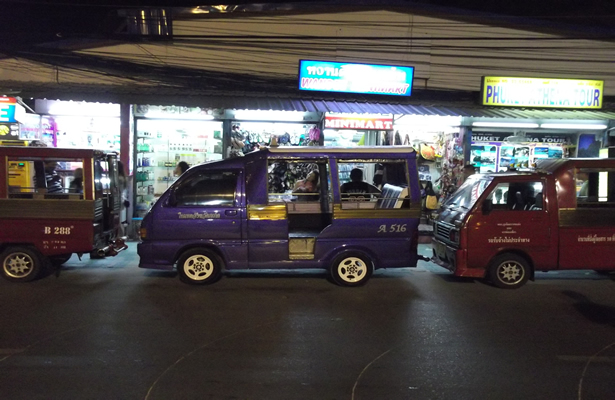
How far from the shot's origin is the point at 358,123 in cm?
1309

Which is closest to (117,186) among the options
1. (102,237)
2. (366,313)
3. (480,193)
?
(102,237)

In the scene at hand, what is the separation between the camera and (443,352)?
211 inches

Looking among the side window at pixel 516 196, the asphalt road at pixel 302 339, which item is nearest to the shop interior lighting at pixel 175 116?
the asphalt road at pixel 302 339

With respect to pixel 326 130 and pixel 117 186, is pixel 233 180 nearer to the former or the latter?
pixel 117 186

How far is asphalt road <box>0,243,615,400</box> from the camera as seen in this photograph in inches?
176

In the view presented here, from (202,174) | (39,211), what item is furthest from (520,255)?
(39,211)

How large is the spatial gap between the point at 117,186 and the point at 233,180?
2774 mm

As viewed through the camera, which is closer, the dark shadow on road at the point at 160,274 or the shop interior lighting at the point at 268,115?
the dark shadow on road at the point at 160,274

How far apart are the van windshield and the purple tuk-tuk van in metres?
1.09

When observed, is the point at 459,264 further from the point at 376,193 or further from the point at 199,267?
the point at 199,267

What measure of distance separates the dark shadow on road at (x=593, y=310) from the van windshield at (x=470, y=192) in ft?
6.88

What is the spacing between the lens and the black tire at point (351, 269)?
8.21 metres

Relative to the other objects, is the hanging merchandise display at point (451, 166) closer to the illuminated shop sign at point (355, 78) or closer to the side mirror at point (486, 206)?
the illuminated shop sign at point (355, 78)

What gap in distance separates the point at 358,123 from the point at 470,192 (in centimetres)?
489
